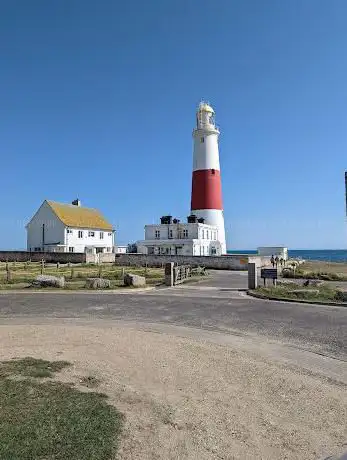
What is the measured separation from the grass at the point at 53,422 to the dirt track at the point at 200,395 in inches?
11.6

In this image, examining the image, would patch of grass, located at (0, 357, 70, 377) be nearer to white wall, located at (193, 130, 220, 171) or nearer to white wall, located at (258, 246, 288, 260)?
white wall, located at (193, 130, 220, 171)

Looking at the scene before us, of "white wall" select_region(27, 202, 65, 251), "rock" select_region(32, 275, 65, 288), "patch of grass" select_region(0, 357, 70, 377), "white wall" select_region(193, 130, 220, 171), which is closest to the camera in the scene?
"patch of grass" select_region(0, 357, 70, 377)

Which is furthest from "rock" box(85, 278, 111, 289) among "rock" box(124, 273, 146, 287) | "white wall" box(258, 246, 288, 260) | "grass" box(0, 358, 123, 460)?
"white wall" box(258, 246, 288, 260)

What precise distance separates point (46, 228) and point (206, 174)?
23126 millimetres

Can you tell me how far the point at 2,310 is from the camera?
1669 cm

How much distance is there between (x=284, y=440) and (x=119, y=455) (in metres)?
2.20

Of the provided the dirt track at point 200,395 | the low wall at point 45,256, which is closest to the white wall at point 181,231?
the low wall at point 45,256

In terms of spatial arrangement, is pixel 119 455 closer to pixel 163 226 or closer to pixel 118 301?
pixel 118 301

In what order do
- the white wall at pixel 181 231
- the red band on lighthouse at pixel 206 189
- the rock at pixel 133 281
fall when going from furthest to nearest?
the red band on lighthouse at pixel 206 189 → the white wall at pixel 181 231 → the rock at pixel 133 281

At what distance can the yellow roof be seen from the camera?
194 ft

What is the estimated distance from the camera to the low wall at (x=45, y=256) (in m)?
49.1

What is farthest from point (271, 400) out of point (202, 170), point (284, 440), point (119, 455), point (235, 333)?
point (202, 170)

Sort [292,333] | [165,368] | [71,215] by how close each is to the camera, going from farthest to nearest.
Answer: [71,215] → [292,333] → [165,368]

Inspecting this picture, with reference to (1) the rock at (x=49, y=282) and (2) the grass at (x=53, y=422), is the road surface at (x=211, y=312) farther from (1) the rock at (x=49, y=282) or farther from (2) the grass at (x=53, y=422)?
(2) the grass at (x=53, y=422)
